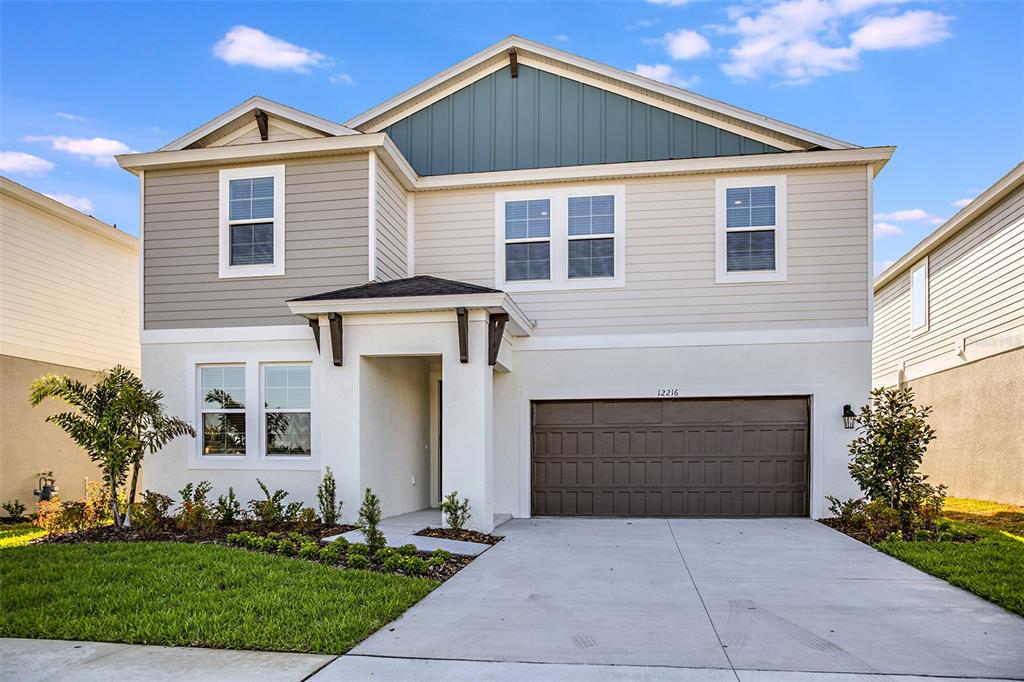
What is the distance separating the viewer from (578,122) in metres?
13.1

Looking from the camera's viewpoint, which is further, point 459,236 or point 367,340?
point 459,236

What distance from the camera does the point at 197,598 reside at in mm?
6438

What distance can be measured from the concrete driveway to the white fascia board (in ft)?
10.6

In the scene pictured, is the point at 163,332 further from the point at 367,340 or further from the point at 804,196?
the point at 804,196

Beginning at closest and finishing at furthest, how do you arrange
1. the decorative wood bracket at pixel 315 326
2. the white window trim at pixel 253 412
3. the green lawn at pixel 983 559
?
the green lawn at pixel 983 559 → the decorative wood bracket at pixel 315 326 → the white window trim at pixel 253 412

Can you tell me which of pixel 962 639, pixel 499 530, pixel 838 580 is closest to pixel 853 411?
pixel 838 580

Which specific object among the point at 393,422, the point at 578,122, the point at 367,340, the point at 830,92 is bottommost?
the point at 393,422

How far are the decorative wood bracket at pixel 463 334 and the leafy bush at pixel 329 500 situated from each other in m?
2.48

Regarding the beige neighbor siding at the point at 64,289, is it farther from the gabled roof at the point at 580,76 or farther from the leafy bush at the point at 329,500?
the leafy bush at the point at 329,500

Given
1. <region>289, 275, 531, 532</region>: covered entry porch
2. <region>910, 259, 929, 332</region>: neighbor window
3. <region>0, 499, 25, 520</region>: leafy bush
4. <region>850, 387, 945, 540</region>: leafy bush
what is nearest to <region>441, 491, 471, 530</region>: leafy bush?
<region>289, 275, 531, 532</region>: covered entry porch

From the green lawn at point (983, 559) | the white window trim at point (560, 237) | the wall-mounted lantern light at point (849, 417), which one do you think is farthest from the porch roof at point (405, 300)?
the green lawn at point (983, 559)

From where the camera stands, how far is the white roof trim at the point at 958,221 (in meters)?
13.7

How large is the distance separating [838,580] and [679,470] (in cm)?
482

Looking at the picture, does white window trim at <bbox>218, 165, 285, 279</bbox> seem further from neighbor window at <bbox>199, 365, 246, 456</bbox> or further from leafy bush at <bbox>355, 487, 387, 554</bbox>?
leafy bush at <bbox>355, 487, 387, 554</bbox>
